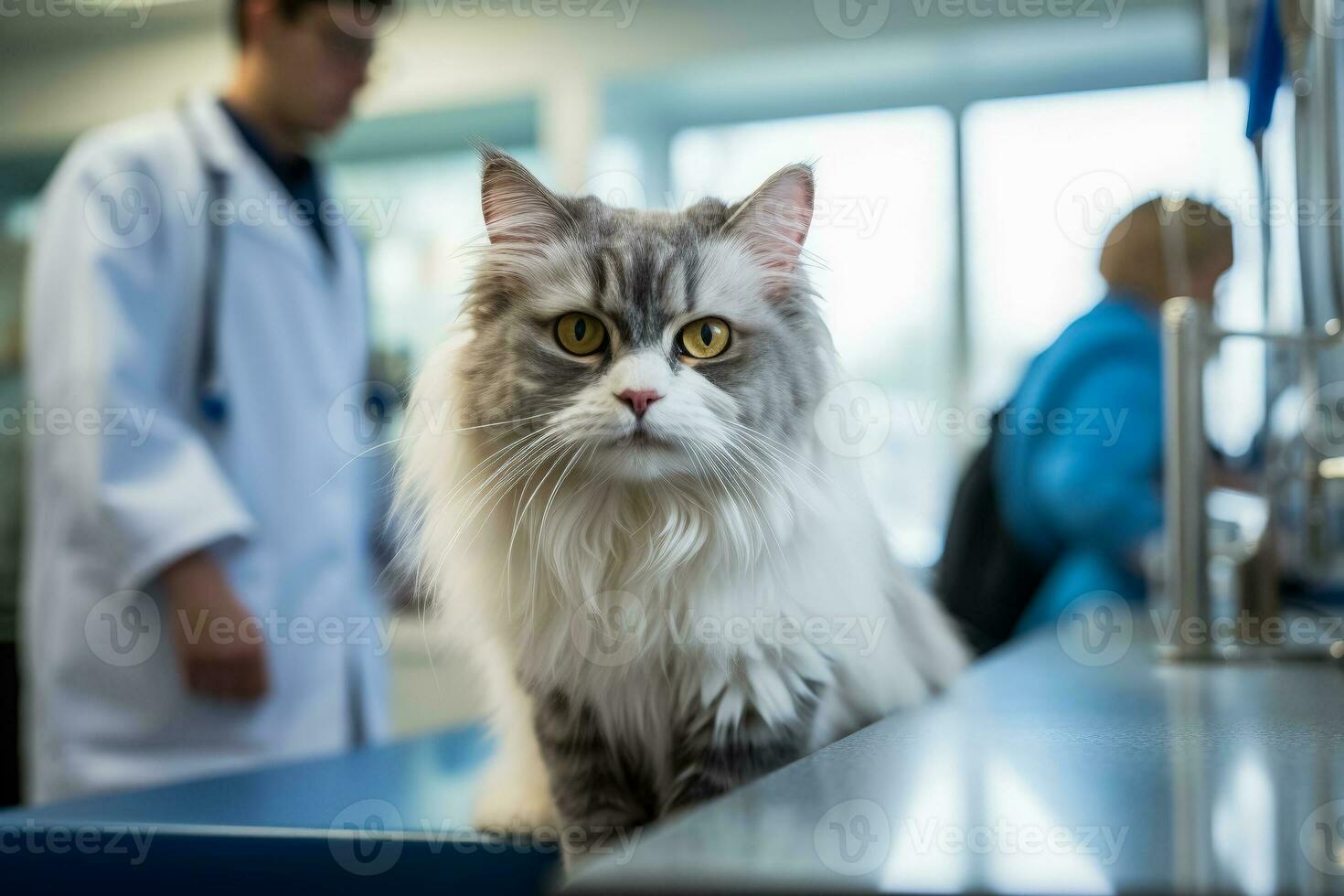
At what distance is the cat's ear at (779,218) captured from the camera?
0.72m

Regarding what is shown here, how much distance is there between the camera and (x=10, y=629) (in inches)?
89.8

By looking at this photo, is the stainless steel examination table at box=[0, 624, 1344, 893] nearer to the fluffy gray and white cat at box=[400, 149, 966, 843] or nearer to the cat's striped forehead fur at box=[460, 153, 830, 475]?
the fluffy gray and white cat at box=[400, 149, 966, 843]

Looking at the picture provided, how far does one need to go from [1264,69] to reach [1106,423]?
74cm

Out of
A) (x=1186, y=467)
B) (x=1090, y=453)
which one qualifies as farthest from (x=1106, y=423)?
(x=1186, y=467)

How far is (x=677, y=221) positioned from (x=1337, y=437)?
2.82 feet

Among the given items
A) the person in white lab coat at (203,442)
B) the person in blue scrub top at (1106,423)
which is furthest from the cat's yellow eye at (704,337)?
the person in blue scrub top at (1106,423)

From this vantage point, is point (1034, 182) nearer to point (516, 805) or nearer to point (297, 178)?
point (297, 178)

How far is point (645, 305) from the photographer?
0.73 metres

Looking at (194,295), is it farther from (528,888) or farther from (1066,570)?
(1066,570)

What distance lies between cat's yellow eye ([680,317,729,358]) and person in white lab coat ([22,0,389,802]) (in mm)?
970

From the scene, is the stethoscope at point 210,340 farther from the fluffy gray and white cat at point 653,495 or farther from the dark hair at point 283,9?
the fluffy gray and white cat at point 653,495

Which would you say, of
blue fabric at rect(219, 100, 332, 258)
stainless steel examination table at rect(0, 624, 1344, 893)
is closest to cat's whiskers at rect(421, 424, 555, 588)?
stainless steel examination table at rect(0, 624, 1344, 893)

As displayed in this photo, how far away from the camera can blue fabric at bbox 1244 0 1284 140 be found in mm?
1164

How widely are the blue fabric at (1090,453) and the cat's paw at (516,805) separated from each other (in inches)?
50.3
